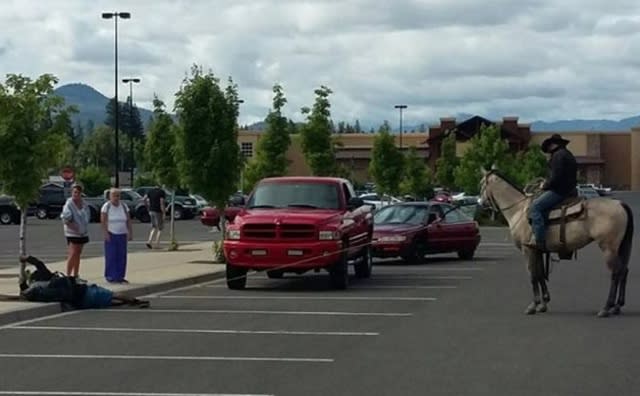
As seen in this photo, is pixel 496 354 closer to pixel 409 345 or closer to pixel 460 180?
pixel 409 345

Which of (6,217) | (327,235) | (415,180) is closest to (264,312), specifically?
(327,235)

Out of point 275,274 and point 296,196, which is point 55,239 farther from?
point 296,196

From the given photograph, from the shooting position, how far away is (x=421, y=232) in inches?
1158

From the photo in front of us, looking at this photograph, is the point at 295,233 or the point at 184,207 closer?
the point at 295,233

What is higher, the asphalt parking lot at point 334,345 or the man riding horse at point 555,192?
the man riding horse at point 555,192

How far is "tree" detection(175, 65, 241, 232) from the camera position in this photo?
93.1 ft

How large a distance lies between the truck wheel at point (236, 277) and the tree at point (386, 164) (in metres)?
40.4

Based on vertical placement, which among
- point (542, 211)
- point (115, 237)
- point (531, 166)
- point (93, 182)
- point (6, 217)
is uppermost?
point (531, 166)

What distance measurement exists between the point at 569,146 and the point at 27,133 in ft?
348

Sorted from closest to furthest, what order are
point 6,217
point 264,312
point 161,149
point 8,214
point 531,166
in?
point 264,312, point 161,149, point 8,214, point 6,217, point 531,166

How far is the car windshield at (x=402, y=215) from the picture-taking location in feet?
98.2

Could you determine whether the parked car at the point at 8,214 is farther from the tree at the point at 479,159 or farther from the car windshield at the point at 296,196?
the car windshield at the point at 296,196

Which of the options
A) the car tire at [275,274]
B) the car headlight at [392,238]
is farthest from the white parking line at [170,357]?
the car headlight at [392,238]

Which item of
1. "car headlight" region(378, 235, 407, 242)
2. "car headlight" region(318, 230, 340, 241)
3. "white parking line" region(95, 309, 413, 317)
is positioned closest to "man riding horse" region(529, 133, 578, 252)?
"white parking line" region(95, 309, 413, 317)
